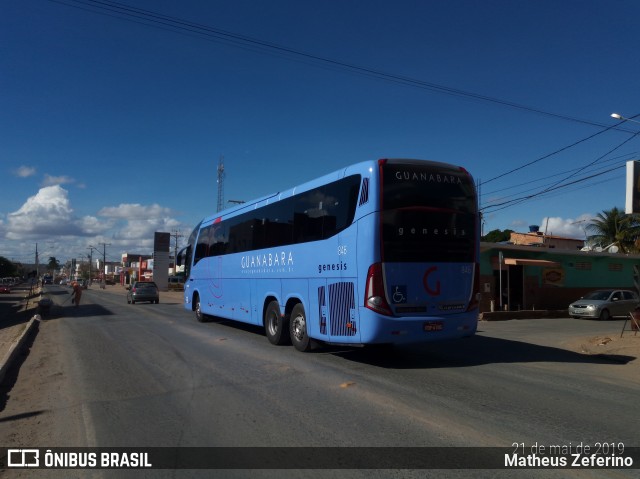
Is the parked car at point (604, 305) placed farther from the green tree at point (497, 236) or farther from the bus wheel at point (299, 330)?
the green tree at point (497, 236)

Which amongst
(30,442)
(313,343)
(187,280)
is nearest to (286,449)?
(30,442)

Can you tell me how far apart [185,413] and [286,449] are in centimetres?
193

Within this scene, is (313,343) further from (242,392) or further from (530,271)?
(530,271)

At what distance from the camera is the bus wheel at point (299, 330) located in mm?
10828

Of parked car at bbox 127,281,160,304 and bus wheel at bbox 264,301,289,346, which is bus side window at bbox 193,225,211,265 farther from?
parked car at bbox 127,281,160,304

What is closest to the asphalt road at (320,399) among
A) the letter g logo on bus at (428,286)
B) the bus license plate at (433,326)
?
the bus license plate at (433,326)

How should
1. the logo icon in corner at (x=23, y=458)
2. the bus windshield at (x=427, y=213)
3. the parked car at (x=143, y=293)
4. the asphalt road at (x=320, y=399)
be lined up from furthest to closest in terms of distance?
the parked car at (x=143, y=293) → the bus windshield at (x=427, y=213) → the asphalt road at (x=320, y=399) → the logo icon in corner at (x=23, y=458)

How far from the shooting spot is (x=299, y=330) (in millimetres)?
11070

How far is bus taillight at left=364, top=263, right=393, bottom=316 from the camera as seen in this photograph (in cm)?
854

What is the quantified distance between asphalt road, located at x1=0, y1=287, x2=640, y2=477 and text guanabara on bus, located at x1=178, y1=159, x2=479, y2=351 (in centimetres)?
80

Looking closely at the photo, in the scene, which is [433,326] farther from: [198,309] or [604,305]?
[604,305]

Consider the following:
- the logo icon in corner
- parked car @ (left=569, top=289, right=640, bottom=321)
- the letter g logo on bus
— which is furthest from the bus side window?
parked car @ (left=569, top=289, right=640, bottom=321)

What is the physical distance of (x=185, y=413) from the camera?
251 inches

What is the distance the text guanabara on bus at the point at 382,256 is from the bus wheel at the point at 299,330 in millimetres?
22
